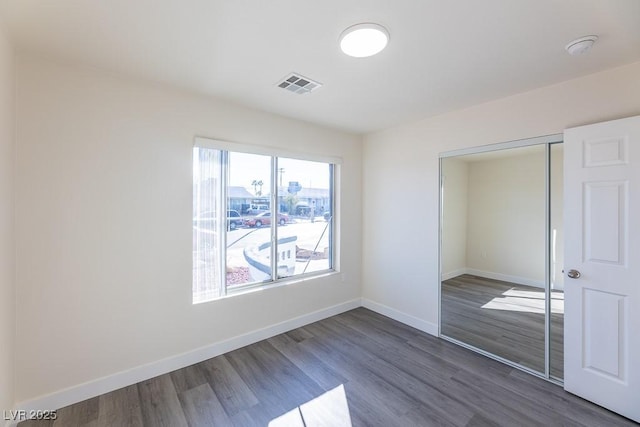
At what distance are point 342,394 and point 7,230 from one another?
2658 millimetres

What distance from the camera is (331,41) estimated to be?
5.78 ft

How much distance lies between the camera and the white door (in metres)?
1.92

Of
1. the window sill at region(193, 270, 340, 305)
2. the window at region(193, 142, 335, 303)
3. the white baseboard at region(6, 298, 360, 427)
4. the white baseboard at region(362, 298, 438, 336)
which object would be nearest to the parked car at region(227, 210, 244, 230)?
the window at region(193, 142, 335, 303)

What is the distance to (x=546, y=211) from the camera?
2.47m

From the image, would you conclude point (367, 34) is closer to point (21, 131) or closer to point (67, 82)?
point (67, 82)

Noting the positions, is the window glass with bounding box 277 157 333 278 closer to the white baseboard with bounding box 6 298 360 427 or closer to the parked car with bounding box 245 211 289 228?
the parked car with bounding box 245 211 289 228

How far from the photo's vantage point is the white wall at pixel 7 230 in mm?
1608

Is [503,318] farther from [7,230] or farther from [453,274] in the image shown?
[7,230]

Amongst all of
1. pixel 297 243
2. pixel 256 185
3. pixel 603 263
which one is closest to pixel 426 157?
pixel 603 263

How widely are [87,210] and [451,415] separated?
10.6 ft

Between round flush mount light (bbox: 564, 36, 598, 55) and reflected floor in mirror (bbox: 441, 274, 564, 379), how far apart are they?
1.94 meters

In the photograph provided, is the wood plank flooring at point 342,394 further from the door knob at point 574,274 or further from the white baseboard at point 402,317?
the door knob at point 574,274

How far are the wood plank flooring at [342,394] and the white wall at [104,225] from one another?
12.7 inches

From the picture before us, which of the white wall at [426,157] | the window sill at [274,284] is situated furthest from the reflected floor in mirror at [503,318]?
the window sill at [274,284]
